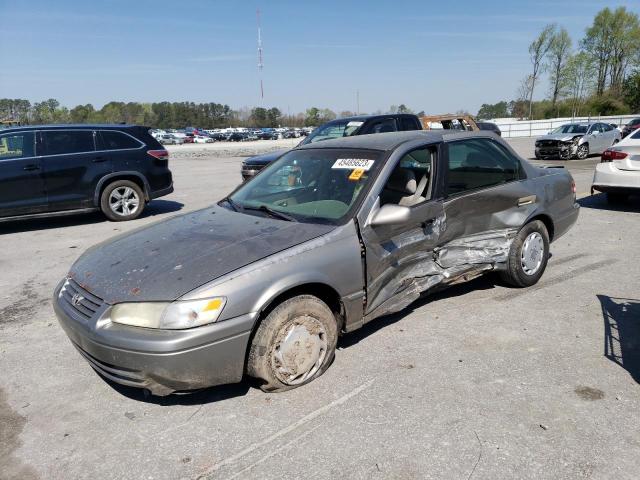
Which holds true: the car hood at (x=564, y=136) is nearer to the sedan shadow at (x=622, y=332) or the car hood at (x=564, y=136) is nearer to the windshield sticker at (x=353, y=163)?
the sedan shadow at (x=622, y=332)

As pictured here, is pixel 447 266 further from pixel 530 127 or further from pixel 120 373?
pixel 530 127

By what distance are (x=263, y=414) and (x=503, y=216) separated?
2.92 meters

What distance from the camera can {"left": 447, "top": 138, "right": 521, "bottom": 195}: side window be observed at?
4422 mm

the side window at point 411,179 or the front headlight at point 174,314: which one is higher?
the side window at point 411,179

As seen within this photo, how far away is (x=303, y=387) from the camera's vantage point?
335 centimetres

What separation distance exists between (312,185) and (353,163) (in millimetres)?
378

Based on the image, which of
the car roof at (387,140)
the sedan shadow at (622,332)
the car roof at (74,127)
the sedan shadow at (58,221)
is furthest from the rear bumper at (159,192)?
the sedan shadow at (622,332)

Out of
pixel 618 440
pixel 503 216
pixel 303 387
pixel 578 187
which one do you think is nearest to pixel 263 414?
pixel 303 387

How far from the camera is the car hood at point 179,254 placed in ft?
9.80

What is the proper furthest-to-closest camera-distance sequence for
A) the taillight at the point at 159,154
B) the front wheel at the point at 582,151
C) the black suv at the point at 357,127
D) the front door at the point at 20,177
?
the front wheel at the point at 582,151 → the black suv at the point at 357,127 → the taillight at the point at 159,154 → the front door at the point at 20,177

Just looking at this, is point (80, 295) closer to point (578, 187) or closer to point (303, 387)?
point (303, 387)

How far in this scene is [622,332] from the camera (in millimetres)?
4082

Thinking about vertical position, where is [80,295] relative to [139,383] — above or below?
above

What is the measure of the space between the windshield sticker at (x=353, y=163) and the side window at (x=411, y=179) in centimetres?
20
